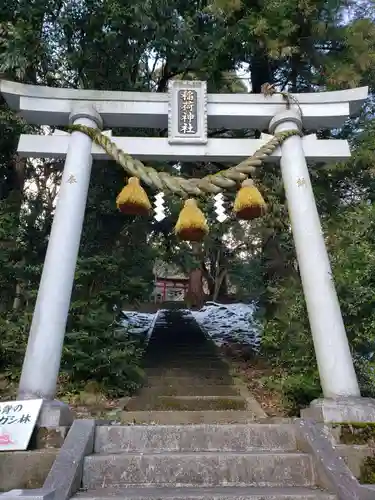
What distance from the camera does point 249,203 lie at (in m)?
5.26

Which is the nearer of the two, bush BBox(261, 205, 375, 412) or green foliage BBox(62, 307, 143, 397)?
bush BBox(261, 205, 375, 412)

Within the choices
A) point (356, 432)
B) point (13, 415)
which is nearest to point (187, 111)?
point (13, 415)

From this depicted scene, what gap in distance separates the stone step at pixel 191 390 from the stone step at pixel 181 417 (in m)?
1.07

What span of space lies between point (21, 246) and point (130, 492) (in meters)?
5.32

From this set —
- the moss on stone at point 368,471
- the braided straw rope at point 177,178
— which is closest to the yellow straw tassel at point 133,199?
the braided straw rope at point 177,178

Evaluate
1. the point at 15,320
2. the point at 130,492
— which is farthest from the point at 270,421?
the point at 15,320

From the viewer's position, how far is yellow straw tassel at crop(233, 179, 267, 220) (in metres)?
5.27

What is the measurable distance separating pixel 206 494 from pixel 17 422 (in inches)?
70.5

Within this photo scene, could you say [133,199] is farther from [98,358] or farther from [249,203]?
[98,358]

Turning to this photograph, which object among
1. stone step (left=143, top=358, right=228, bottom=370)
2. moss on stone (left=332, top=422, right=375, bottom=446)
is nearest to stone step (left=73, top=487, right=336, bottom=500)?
moss on stone (left=332, top=422, right=375, bottom=446)

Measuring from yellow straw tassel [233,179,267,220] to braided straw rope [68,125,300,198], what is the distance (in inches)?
7.5

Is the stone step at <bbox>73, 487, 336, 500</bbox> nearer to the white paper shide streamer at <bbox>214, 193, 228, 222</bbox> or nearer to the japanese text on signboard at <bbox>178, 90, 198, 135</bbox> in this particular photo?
the white paper shide streamer at <bbox>214, 193, 228, 222</bbox>

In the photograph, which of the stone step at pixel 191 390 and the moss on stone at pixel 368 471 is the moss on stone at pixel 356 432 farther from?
the stone step at pixel 191 390

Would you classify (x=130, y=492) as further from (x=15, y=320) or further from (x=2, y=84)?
(x=2, y=84)
